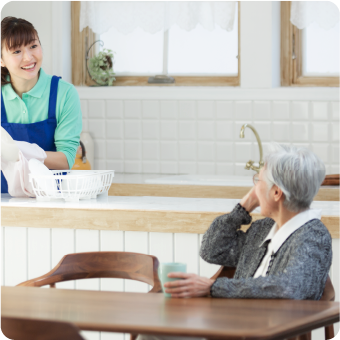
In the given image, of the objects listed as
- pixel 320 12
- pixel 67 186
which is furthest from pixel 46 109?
pixel 320 12

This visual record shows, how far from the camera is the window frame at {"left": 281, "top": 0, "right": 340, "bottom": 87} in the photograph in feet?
12.9

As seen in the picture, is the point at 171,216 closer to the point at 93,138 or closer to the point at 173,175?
the point at 173,175

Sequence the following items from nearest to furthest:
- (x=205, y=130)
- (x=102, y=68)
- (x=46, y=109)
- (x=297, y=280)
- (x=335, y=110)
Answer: (x=297, y=280), (x=46, y=109), (x=335, y=110), (x=205, y=130), (x=102, y=68)

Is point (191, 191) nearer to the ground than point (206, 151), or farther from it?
nearer to the ground

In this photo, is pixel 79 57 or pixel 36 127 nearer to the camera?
pixel 36 127

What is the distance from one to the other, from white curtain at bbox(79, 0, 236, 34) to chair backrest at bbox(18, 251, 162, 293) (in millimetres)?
2642

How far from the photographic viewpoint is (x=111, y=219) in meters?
2.02

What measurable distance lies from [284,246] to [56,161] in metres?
1.29

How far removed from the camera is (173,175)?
4.00 metres

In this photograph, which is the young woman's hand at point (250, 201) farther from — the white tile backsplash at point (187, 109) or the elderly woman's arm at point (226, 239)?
the white tile backsplash at point (187, 109)

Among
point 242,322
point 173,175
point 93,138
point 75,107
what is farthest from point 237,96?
point 242,322

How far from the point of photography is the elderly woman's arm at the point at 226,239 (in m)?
1.64

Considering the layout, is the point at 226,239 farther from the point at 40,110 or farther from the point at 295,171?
the point at 40,110

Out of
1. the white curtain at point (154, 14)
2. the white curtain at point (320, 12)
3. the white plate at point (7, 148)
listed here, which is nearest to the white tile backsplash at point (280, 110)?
the white curtain at point (320, 12)
